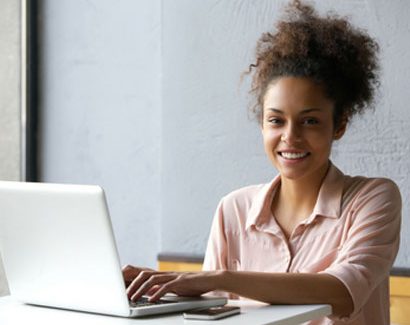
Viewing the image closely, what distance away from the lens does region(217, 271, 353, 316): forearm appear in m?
1.70

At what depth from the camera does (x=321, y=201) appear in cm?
197

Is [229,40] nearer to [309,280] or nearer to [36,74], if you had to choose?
[36,74]

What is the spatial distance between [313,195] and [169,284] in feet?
1.62

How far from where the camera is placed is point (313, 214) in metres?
1.96

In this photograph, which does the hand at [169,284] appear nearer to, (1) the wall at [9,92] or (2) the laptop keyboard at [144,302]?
(2) the laptop keyboard at [144,302]

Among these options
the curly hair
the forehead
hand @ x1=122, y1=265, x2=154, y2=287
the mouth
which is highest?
the curly hair

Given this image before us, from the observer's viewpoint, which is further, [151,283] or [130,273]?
[130,273]

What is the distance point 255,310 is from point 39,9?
2063 mm

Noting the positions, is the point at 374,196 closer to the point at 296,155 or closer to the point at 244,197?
the point at 296,155

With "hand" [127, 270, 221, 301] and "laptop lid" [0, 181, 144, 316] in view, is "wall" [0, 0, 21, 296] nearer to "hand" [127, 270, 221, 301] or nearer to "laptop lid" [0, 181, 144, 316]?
"laptop lid" [0, 181, 144, 316]

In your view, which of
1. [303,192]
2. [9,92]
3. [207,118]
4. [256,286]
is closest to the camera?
[256,286]

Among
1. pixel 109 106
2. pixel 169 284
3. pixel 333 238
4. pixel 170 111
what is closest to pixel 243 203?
pixel 333 238

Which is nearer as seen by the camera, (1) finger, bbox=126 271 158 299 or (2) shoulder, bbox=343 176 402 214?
(1) finger, bbox=126 271 158 299

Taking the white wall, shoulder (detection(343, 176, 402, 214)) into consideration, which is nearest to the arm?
shoulder (detection(343, 176, 402, 214))
